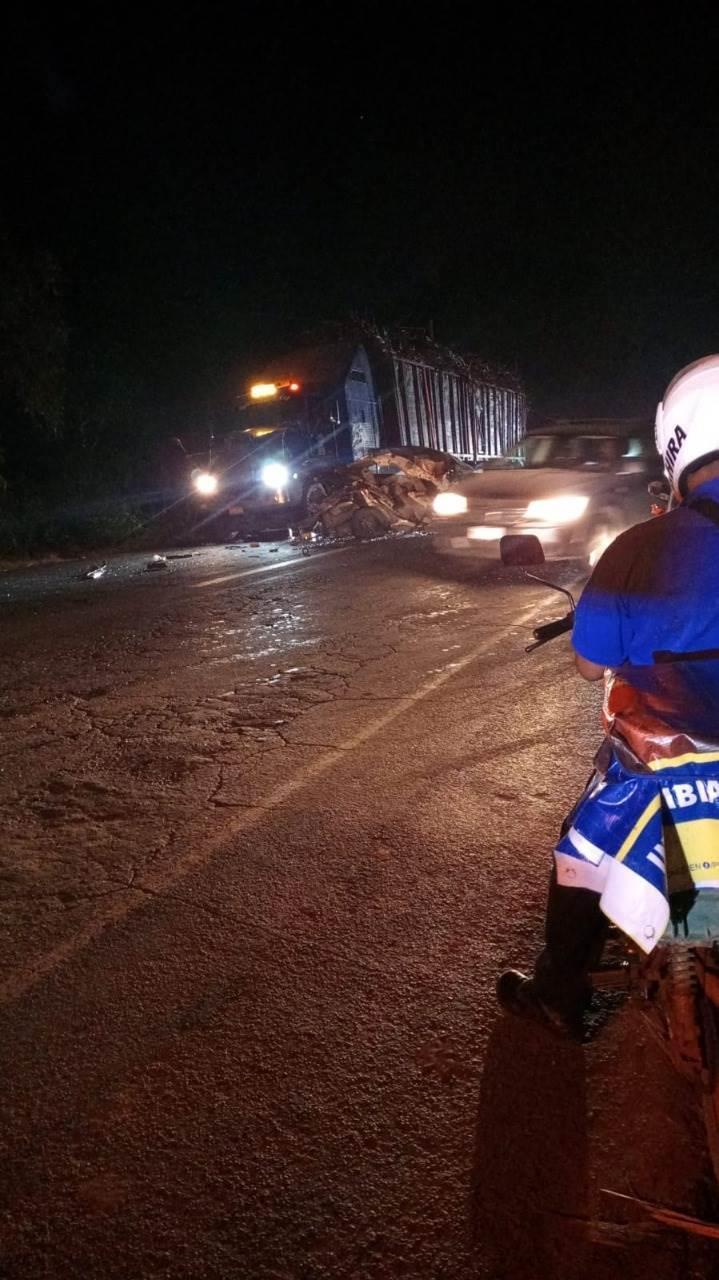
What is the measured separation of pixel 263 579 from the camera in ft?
39.5

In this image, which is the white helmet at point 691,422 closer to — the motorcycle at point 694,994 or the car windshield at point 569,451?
the motorcycle at point 694,994

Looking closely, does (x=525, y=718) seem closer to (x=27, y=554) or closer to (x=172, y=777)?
(x=172, y=777)

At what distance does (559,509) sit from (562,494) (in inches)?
10.1

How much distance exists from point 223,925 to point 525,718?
2.65 metres

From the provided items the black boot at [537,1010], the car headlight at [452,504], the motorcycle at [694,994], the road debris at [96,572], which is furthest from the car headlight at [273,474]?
the motorcycle at [694,994]

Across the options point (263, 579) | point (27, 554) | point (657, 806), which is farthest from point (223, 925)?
point (27, 554)

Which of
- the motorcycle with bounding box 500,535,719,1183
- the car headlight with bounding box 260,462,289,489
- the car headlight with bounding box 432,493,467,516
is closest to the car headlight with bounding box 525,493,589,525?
the car headlight with bounding box 432,493,467,516

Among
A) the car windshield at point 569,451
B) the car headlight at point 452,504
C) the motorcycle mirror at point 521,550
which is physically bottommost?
the motorcycle mirror at point 521,550

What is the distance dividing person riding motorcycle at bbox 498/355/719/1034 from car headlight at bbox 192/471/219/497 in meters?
19.6

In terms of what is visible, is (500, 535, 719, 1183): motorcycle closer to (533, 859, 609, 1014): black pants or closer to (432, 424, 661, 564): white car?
(533, 859, 609, 1014): black pants

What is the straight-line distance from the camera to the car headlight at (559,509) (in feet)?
35.5

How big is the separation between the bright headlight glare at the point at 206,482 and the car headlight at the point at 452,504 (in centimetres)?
952

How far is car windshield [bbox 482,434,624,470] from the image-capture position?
11.8m

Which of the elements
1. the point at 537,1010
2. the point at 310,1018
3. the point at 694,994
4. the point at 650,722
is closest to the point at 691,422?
the point at 650,722
